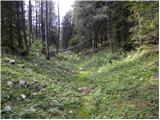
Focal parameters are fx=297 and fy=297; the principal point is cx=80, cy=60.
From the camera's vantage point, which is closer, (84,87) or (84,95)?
(84,95)

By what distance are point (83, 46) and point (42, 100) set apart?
100ft

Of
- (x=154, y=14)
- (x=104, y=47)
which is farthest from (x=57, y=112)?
(x=104, y=47)

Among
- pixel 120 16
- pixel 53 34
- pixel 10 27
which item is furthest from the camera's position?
pixel 53 34

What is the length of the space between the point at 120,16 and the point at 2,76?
1665 centimetres

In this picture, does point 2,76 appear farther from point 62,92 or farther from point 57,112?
point 57,112

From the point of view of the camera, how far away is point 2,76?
15.5m

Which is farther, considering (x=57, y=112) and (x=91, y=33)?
(x=91, y=33)

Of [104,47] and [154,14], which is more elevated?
[154,14]

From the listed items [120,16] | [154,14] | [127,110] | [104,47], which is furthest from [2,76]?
[104,47]

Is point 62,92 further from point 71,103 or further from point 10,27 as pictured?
point 10,27

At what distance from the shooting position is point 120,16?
2919cm

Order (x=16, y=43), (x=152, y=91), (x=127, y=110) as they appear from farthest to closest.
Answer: (x=16, y=43), (x=152, y=91), (x=127, y=110)

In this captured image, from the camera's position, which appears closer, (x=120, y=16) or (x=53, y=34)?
(x=120, y=16)

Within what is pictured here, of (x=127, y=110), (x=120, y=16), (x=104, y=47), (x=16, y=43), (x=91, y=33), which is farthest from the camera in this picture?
(x=91, y=33)
